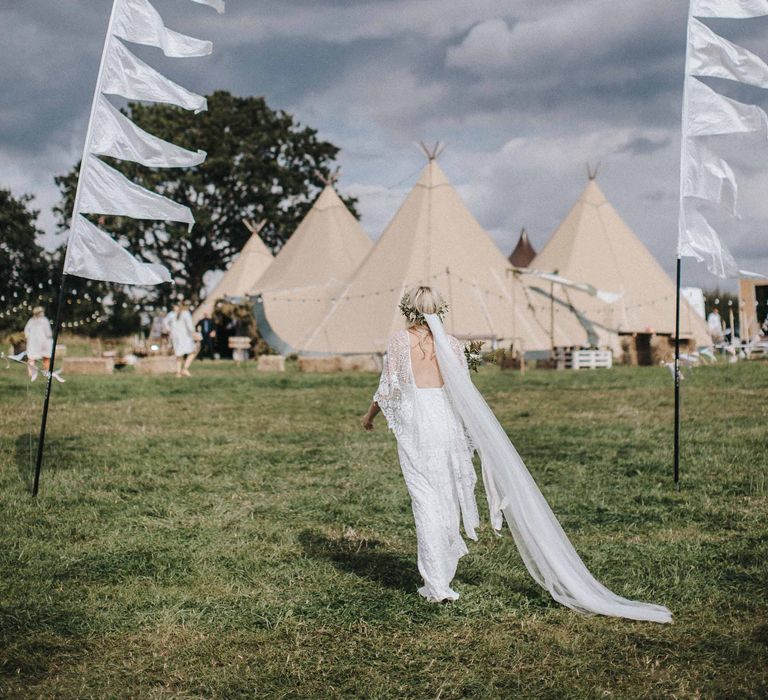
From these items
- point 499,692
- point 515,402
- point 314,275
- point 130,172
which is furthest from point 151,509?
point 130,172

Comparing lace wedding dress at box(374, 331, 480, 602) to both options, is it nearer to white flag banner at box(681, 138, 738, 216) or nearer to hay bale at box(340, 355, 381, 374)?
white flag banner at box(681, 138, 738, 216)

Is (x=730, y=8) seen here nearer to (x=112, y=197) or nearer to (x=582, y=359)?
(x=112, y=197)

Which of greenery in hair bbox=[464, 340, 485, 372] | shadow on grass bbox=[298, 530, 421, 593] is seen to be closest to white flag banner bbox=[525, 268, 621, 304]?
shadow on grass bbox=[298, 530, 421, 593]

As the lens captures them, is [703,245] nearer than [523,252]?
Yes

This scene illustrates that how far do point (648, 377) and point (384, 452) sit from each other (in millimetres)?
9716

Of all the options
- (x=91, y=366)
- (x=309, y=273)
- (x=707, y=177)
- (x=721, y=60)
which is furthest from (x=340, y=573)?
(x=309, y=273)

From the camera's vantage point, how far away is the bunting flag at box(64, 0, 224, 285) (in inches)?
242

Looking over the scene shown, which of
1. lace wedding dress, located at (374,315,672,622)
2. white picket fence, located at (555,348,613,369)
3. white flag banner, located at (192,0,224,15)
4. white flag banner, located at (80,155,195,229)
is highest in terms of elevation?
white flag banner, located at (192,0,224,15)

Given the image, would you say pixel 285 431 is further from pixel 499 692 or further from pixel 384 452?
pixel 499 692

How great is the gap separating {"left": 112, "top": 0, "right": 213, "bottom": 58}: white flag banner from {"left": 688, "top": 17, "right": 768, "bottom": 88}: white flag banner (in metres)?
3.70

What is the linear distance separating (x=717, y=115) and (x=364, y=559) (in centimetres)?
430

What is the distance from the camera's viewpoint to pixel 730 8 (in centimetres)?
630

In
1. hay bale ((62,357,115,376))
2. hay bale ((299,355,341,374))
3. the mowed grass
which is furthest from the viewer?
hay bale ((299,355,341,374))

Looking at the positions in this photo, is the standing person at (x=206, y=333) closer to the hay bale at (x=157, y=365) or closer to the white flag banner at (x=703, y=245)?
the hay bale at (x=157, y=365)
